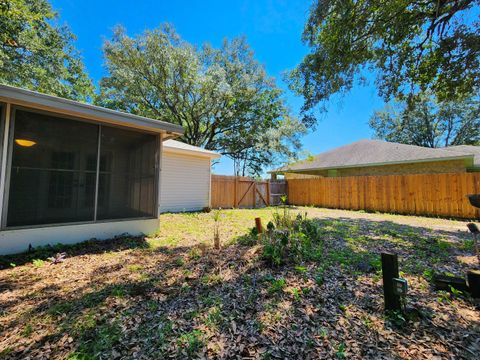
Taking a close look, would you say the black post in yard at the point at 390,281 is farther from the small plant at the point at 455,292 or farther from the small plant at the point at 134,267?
the small plant at the point at 134,267

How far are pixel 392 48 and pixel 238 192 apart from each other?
8.53 meters

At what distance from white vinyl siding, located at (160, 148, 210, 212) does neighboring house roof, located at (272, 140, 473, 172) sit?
7788mm

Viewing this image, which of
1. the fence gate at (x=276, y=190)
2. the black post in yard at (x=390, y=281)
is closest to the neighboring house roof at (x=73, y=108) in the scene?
the black post in yard at (x=390, y=281)

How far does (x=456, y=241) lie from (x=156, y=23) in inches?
704

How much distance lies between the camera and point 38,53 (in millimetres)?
10070

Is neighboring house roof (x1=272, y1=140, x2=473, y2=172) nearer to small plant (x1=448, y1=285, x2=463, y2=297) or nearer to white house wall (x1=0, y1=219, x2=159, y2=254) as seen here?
small plant (x1=448, y1=285, x2=463, y2=297)

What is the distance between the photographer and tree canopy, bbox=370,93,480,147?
21094 mm

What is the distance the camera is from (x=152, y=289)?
276cm

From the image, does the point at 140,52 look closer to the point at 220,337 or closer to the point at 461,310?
the point at 220,337

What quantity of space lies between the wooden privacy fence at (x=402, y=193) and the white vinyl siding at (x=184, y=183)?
674cm

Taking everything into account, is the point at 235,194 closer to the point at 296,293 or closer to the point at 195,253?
the point at 195,253

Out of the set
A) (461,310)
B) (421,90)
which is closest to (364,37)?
(421,90)

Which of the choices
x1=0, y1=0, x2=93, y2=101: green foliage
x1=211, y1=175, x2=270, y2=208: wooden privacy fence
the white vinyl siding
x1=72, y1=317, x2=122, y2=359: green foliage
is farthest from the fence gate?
x1=0, y1=0, x2=93, y2=101: green foliage

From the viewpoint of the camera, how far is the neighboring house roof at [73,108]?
3.52 metres
